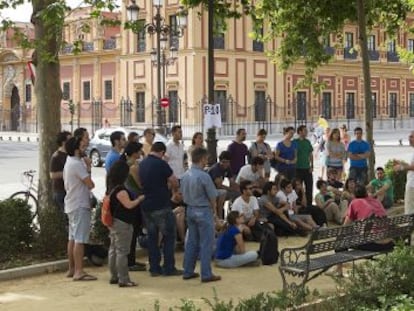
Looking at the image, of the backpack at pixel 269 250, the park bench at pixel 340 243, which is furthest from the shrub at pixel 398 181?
the park bench at pixel 340 243

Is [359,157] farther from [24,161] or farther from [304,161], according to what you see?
[24,161]

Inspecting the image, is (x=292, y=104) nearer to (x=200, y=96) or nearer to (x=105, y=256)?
(x=200, y=96)

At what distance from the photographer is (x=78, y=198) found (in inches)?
375

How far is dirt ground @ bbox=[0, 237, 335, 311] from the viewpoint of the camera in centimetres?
853

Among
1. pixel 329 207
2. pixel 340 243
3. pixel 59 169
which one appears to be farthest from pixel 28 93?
pixel 340 243

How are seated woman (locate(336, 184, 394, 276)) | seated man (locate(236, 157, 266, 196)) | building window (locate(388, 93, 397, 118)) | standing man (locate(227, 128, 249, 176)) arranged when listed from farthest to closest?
building window (locate(388, 93, 397, 118)) → standing man (locate(227, 128, 249, 176)) → seated man (locate(236, 157, 266, 196)) → seated woman (locate(336, 184, 394, 276))

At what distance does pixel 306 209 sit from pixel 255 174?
3.63ft

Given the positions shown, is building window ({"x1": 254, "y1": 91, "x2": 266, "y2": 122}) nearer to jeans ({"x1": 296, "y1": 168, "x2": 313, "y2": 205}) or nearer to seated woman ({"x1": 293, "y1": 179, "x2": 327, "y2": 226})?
jeans ({"x1": 296, "y1": 168, "x2": 313, "y2": 205})

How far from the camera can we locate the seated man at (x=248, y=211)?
38.8ft

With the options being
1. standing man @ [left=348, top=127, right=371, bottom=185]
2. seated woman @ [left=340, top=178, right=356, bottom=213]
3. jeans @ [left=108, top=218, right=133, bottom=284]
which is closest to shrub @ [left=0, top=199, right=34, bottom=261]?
jeans @ [left=108, top=218, right=133, bottom=284]

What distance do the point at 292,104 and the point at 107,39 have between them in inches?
533

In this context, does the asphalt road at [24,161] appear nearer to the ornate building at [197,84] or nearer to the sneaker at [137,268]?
the ornate building at [197,84]

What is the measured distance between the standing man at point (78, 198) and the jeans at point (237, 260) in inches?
69.6

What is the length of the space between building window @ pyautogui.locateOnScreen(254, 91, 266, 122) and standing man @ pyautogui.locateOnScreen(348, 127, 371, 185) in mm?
32976
